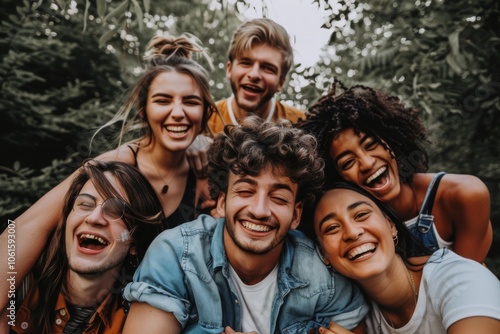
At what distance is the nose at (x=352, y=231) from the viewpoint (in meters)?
2.55

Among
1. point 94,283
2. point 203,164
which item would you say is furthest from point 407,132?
point 94,283

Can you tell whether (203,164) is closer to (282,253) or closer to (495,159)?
(282,253)

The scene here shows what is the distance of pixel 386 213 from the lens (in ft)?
9.21

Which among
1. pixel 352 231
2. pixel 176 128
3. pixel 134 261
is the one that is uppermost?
pixel 176 128

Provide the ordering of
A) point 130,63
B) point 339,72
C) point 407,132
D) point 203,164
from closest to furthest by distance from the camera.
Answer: point 407,132
point 203,164
point 339,72
point 130,63

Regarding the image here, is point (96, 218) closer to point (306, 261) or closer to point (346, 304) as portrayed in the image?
point (306, 261)

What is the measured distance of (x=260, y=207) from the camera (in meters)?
2.49

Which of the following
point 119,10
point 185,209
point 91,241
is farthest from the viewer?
point 185,209

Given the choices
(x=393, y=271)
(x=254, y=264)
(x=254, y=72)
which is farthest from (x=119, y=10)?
(x=393, y=271)

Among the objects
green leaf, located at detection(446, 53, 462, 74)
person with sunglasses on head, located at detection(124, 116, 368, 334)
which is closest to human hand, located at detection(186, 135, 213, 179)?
person with sunglasses on head, located at detection(124, 116, 368, 334)

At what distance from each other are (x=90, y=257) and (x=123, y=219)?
0.29m

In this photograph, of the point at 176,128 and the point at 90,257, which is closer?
the point at 90,257

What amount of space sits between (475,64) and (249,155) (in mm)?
2243

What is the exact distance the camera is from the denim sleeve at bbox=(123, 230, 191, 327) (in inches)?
91.9
